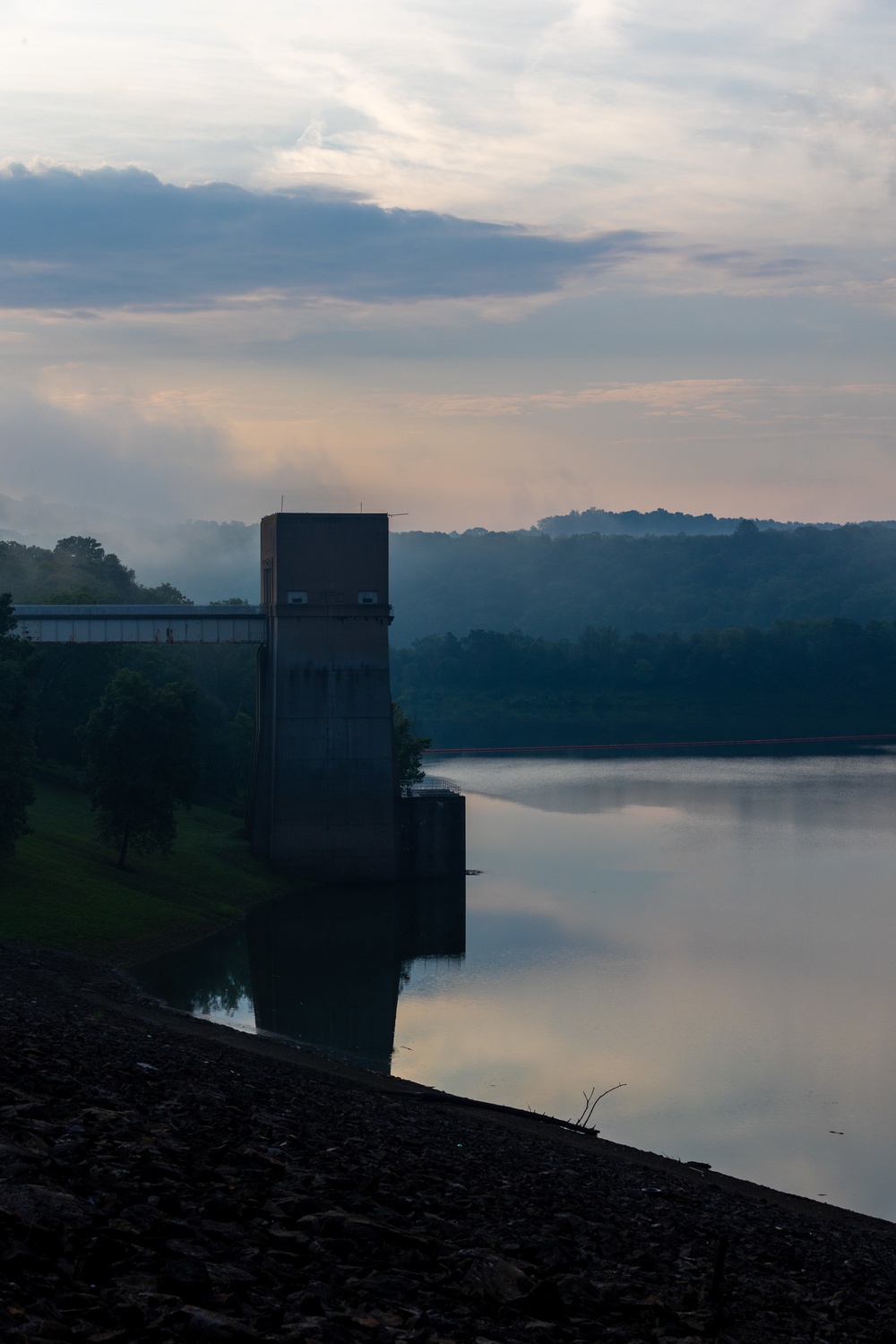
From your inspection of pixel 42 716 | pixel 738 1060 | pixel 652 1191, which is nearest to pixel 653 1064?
pixel 738 1060

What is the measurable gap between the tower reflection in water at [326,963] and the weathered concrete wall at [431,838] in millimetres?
859

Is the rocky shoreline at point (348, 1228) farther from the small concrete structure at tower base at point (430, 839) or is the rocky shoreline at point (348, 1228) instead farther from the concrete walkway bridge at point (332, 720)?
the small concrete structure at tower base at point (430, 839)

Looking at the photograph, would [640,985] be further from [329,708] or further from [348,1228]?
[348,1228]

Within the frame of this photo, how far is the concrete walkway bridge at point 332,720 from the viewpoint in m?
65.4

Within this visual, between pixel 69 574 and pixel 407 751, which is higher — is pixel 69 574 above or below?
above

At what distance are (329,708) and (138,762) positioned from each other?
10398 millimetres

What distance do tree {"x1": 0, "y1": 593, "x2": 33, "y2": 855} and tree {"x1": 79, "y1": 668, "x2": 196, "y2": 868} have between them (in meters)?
4.14

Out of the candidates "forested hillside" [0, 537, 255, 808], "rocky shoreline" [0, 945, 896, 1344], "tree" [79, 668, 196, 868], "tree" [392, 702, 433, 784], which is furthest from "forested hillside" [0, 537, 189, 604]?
"rocky shoreline" [0, 945, 896, 1344]

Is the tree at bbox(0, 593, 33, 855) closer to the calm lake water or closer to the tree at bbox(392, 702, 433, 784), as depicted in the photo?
the calm lake water

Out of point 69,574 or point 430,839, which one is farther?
point 69,574

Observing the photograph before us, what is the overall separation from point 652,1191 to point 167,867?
40448 millimetres

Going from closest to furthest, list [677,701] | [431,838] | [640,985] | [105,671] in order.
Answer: [640,985]
[431,838]
[105,671]
[677,701]

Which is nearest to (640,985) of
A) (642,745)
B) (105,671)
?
(105,671)

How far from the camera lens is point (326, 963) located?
51.9 m
